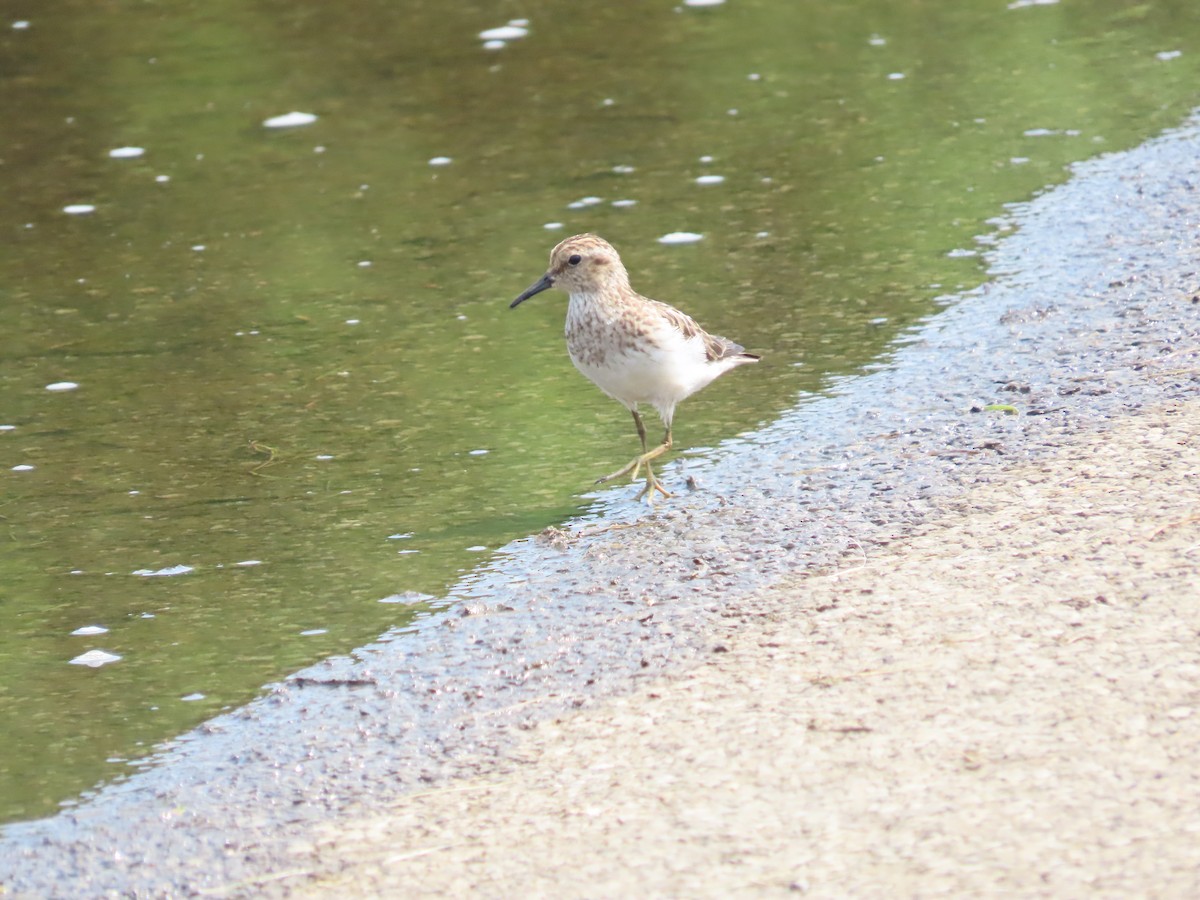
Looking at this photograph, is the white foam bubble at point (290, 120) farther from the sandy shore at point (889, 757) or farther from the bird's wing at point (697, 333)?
the sandy shore at point (889, 757)

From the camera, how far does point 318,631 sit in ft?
15.4

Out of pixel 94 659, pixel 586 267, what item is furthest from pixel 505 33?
pixel 94 659

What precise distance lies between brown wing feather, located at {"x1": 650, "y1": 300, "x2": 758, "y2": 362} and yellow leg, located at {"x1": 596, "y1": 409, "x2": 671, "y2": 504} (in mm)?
300

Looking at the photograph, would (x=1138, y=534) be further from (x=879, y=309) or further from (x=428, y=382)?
(x=428, y=382)

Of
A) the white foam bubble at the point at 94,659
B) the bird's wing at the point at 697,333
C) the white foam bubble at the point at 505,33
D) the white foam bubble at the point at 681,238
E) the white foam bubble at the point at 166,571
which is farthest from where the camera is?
the white foam bubble at the point at 505,33

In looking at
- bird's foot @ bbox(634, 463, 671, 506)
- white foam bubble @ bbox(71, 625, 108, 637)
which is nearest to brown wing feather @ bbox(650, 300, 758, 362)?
bird's foot @ bbox(634, 463, 671, 506)

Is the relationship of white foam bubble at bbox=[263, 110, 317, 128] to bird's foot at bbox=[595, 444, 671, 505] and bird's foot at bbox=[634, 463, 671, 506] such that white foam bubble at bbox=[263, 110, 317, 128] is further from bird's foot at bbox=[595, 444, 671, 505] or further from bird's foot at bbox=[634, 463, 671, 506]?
bird's foot at bbox=[634, 463, 671, 506]

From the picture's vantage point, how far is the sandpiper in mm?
5500

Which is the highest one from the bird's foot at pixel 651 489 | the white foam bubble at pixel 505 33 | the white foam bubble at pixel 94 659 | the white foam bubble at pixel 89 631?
the white foam bubble at pixel 505 33

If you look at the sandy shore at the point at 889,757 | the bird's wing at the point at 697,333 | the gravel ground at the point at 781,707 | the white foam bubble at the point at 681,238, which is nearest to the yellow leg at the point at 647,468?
the gravel ground at the point at 781,707

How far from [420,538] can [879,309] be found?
2429 millimetres

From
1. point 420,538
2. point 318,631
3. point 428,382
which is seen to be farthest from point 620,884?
point 428,382

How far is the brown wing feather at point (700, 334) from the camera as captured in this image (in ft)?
18.5

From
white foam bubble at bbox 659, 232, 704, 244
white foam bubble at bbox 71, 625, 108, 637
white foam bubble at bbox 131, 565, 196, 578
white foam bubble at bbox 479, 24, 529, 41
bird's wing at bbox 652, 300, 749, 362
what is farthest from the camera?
white foam bubble at bbox 479, 24, 529, 41
